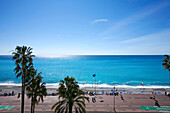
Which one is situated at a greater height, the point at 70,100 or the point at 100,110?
the point at 70,100

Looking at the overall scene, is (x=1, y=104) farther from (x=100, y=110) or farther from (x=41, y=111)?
(x=100, y=110)

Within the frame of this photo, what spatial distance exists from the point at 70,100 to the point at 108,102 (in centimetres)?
2512

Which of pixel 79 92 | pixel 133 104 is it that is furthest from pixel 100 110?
pixel 79 92

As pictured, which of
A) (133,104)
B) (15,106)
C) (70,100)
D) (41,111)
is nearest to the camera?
(70,100)

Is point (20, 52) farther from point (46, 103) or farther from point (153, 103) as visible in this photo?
point (153, 103)

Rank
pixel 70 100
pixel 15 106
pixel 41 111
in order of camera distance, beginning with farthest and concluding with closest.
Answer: pixel 15 106 < pixel 41 111 < pixel 70 100

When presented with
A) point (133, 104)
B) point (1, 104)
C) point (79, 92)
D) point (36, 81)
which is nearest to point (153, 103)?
point (133, 104)

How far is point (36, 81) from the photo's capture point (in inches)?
823

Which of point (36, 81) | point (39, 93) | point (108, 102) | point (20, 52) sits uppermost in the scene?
point (20, 52)

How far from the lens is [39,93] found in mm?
20516

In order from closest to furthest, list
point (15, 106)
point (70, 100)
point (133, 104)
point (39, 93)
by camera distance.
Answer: point (70, 100) → point (39, 93) → point (15, 106) → point (133, 104)

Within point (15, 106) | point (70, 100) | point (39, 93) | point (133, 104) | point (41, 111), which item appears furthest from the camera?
point (133, 104)

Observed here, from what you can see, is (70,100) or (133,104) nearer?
(70,100)

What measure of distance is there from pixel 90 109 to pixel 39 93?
17.3 metres
